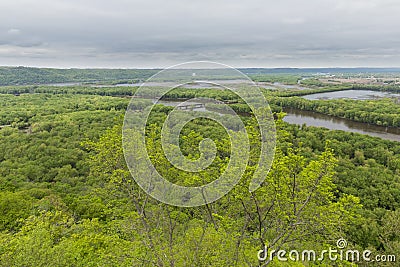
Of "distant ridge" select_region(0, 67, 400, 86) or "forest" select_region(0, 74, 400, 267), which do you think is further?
"distant ridge" select_region(0, 67, 400, 86)

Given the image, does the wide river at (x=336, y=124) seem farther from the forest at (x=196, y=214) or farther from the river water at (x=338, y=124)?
the forest at (x=196, y=214)

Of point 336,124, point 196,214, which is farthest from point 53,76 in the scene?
point 196,214

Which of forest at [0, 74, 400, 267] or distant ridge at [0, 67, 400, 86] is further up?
distant ridge at [0, 67, 400, 86]

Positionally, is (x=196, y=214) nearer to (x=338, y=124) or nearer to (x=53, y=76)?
(x=338, y=124)

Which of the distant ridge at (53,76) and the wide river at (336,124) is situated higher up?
the distant ridge at (53,76)

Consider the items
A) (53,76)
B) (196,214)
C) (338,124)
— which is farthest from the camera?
(53,76)

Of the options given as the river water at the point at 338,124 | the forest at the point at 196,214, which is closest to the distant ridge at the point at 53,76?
the river water at the point at 338,124

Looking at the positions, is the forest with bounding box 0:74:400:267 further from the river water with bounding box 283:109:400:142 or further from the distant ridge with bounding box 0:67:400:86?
the distant ridge with bounding box 0:67:400:86

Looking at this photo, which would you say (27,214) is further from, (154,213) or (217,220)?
(217,220)

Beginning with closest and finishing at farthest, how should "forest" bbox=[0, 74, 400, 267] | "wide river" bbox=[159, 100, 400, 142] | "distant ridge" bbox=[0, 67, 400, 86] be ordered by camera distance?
"forest" bbox=[0, 74, 400, 267] < "wide river" bbox=[159, 100, 400, 142] < "distant ridge" bbox=[0, 67, 400, 86]

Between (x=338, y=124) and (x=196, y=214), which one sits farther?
(x=338, y=124)

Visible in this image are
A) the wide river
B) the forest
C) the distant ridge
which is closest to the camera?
the forest

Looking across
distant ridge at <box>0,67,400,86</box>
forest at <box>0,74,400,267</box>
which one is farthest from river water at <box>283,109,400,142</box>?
distant ridge at <box>0,67,400,86</box>
